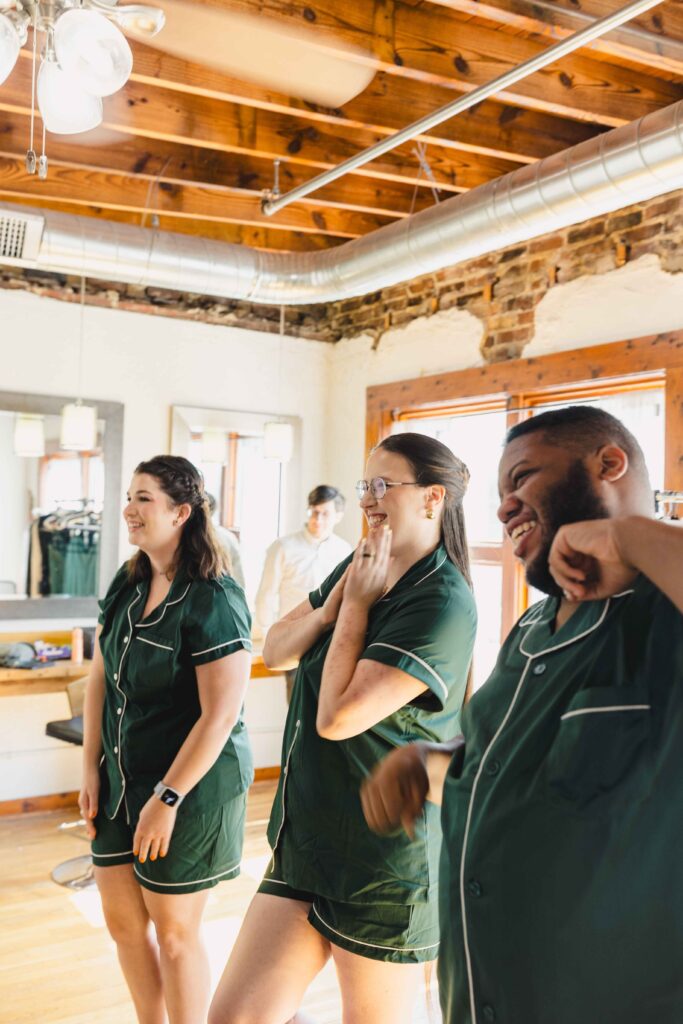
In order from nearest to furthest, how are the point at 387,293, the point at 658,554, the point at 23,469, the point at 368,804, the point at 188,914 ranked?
the point at 658,554, the point at 368,804, the point at 188,914, the point at 23,469, the point at 387,293

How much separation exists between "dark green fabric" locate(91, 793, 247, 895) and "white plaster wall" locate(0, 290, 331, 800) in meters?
3.23

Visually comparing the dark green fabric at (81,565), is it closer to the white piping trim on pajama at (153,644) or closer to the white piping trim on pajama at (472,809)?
the white piping trim on pajama at (153,644)

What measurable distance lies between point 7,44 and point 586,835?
2.14 meters

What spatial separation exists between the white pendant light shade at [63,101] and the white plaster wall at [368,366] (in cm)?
322

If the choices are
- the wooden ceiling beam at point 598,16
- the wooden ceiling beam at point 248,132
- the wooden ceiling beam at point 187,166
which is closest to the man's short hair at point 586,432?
the wooden ceiling beam at point 598,16

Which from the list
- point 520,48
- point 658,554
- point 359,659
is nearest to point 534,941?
point 658,554

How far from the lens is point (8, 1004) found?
3273 millimetres

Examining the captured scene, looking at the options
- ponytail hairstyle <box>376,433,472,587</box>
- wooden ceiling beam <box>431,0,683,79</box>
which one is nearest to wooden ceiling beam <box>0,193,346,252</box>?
wooden ceiling beam <box>431,0,683,79</box>

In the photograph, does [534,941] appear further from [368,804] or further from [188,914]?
[188,914]

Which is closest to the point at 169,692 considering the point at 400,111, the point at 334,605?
the point at 334,605

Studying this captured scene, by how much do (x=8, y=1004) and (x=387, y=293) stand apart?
4.57 m

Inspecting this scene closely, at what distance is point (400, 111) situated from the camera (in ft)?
12.3

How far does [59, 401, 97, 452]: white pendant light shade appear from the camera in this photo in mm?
5277

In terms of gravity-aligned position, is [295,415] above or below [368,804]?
above
